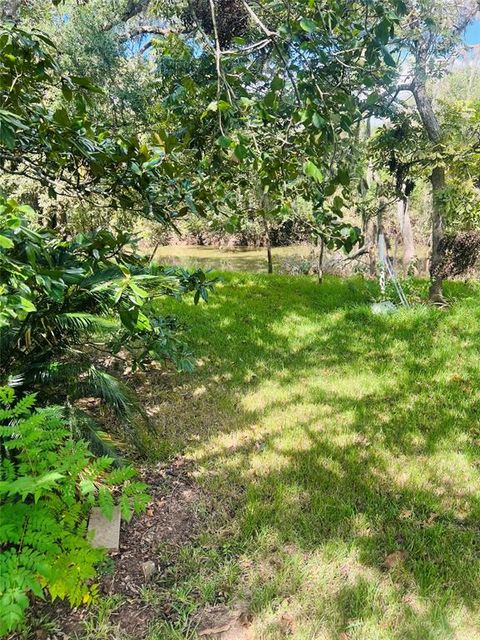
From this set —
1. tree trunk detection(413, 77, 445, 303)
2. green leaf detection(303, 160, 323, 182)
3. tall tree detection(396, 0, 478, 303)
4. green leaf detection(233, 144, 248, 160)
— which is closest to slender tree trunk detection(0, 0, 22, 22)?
green leaf detection(233, 144, 248, 160)

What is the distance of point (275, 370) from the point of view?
406 cm

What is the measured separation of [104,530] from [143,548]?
209 mm

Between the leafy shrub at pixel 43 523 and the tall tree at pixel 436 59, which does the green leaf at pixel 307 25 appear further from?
the tall tree at pixel 436 59

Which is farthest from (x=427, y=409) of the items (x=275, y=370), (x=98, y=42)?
(x=98, y=42)

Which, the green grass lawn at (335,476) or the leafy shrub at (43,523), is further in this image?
the green grass lawn at (335,476)

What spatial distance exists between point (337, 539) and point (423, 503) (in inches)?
23.5

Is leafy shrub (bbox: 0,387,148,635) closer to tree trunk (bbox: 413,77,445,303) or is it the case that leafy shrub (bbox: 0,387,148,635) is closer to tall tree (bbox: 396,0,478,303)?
tall tree (bbox: 396,0,478,303)

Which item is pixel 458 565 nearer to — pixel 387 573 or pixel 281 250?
pixel 387 573

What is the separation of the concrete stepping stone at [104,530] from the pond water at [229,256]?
11.3m

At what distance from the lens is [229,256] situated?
1808cm

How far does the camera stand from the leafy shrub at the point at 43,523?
1385mm

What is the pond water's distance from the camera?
14700 millimetres

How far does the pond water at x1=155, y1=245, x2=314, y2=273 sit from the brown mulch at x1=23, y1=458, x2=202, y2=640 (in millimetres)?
10870

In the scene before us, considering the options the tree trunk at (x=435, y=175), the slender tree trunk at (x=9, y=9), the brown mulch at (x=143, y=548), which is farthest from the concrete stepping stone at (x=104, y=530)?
the tree trunk at (x=435, y=175)
